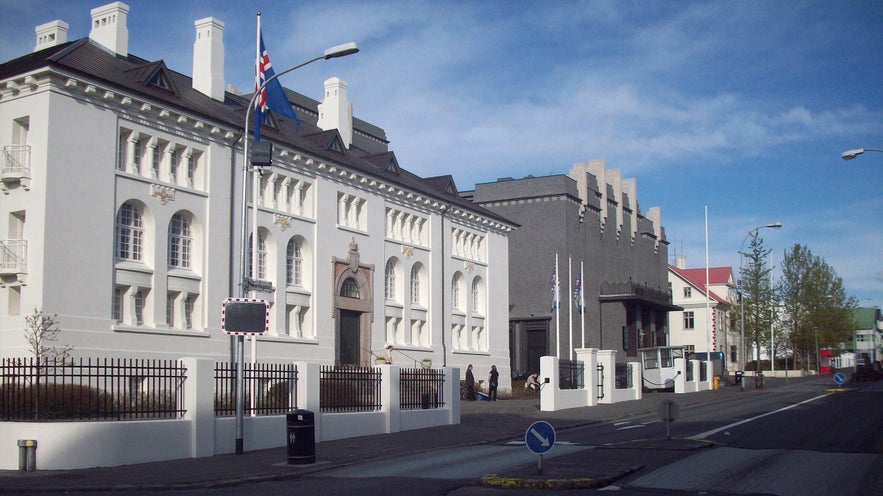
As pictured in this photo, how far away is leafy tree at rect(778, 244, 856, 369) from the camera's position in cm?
8375

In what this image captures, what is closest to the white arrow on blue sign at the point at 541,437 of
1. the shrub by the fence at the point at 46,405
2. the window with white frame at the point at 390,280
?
the shrub by the fence at the point at 46,405

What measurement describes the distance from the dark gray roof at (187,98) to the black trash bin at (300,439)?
15.8 metres

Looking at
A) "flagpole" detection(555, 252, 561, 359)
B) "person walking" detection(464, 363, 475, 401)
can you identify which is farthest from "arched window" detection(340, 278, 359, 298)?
"flagpole" detection(555, 252, 561, 359)

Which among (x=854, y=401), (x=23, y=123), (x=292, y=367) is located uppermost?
(x=23, y=123)

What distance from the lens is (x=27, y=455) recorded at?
15961mm

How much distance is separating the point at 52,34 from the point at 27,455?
77.2ft

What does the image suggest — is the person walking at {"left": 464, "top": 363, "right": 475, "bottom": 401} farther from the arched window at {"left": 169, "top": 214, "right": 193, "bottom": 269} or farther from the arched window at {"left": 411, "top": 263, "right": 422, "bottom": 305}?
the arched window at {"left": 169, "top": 214, "right": 193, "bottom": 269}

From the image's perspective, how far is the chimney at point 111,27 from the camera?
3416cm

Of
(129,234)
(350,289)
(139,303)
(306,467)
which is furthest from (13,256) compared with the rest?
(350,289)

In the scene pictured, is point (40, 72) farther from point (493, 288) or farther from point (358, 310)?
point (493, 288)

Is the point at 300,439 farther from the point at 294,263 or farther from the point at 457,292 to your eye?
the point at 457,292

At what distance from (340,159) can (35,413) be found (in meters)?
25.0

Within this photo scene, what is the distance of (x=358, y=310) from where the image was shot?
41125mm

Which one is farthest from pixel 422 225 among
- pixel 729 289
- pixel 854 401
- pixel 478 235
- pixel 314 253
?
pixel 729 289
